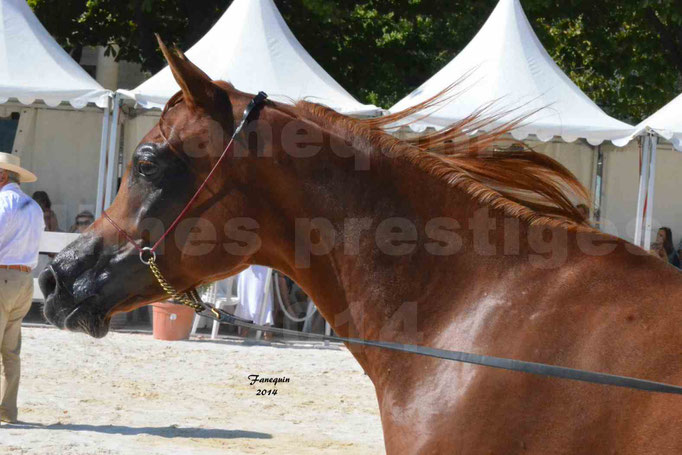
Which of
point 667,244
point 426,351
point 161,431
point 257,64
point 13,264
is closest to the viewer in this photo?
point 426,351

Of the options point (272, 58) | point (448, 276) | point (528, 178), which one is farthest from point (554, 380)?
point (272, 58)

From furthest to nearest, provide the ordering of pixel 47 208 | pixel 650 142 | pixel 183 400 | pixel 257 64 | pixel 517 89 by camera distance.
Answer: pixel 47 208 → pixel 257 64 → pixel 517 89 → pixel 650 142 → pixel 183 400

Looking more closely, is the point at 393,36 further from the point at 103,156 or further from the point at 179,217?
the point at 179,217

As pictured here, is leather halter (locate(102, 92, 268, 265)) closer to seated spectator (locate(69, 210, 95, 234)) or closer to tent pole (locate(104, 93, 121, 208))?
tent pole (locate(104, 93, 121, 208))

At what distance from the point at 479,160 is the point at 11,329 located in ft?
16.1

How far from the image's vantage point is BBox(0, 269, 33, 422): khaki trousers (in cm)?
630

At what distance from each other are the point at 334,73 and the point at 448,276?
13.7 metres

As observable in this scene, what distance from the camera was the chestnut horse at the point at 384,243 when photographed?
242cm

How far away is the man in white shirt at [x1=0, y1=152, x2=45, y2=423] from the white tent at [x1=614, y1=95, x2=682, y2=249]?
22.5 feet

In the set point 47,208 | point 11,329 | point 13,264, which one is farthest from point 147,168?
point 47,208

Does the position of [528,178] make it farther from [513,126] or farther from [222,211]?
[222,211]

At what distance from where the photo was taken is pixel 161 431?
20.6 ft

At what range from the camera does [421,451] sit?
2363mm

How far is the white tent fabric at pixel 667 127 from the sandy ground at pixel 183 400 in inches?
172
